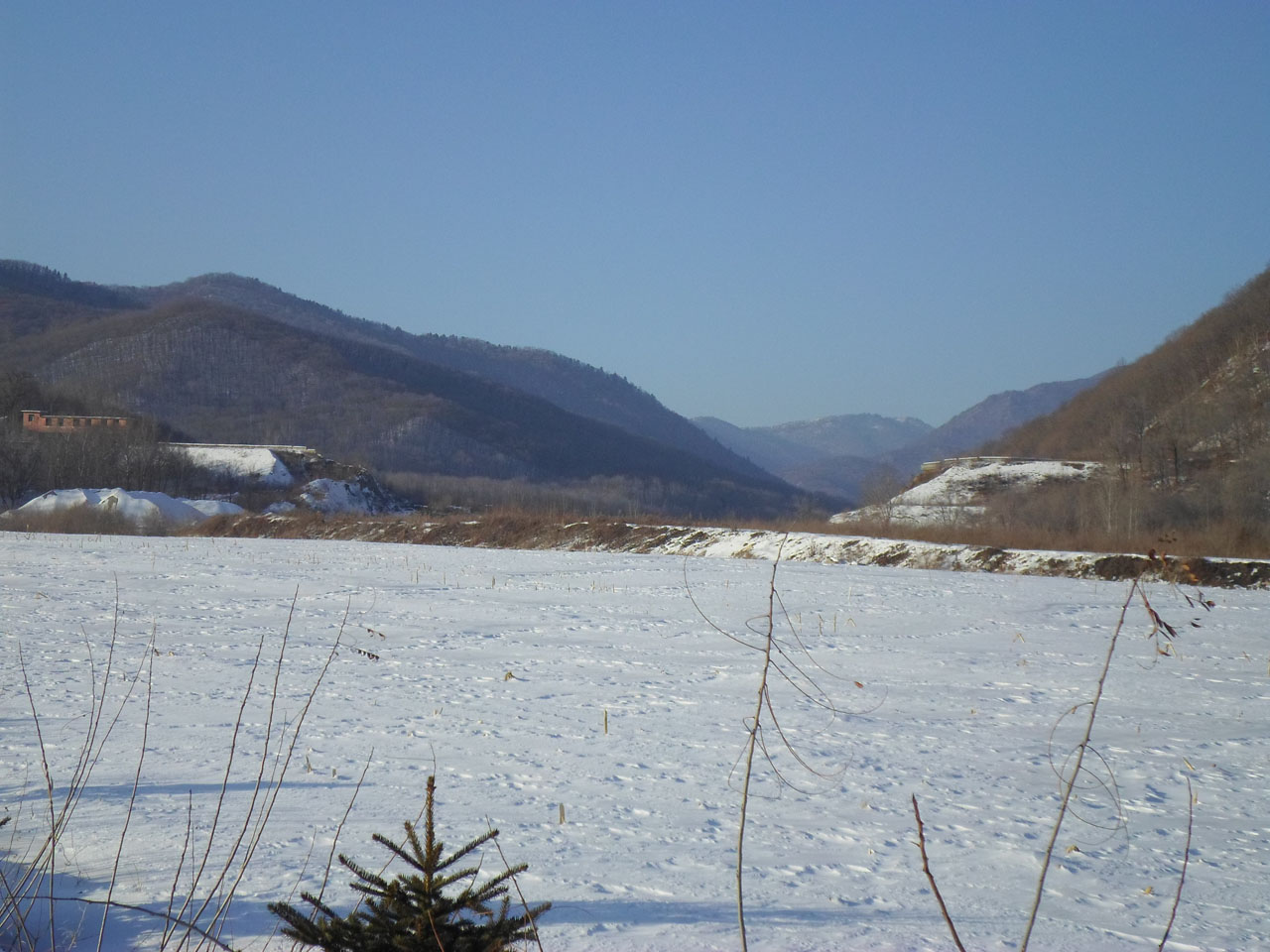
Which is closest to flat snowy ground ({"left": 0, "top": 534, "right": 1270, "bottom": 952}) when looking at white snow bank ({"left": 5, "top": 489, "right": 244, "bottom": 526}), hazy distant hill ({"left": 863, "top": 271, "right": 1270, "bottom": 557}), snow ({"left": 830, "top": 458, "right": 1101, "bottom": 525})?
hazy distant hill ({"left": 863, "top": 271, "right": 1270, "bottom": 557})

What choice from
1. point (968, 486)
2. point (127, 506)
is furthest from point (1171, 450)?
point (127, 506)

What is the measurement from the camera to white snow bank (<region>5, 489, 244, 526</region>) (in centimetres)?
4986

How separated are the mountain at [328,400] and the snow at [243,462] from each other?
→ 3420 cm

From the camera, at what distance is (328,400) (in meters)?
151

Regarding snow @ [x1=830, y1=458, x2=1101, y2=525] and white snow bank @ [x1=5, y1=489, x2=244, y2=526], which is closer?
white snow bank @ [x1=5, y1=489, x2=244, y2=526]

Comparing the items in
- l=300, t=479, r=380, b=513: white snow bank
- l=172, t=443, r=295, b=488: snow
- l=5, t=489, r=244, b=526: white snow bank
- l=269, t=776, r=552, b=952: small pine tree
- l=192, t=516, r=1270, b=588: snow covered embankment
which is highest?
l=172, t=443, r=295, b=488: snow

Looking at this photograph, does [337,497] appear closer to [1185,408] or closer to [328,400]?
[1185,408]

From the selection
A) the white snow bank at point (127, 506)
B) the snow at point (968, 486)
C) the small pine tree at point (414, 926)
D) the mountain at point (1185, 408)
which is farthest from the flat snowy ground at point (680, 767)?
the snow at point (968, 486)

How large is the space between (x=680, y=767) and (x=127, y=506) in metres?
50.2

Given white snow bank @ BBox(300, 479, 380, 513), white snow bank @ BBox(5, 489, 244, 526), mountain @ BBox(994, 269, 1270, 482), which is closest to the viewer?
white snow bank @ BBox(5, 489, 244, 526)

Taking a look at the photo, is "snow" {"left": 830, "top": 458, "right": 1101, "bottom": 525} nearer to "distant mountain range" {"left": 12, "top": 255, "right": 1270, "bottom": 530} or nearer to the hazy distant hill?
the hazy distant hill

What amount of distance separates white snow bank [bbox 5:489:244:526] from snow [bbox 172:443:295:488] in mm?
26056

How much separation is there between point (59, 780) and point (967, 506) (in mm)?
51698

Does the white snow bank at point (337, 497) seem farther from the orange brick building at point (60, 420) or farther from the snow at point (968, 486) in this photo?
the snow at point (968, 486)
